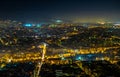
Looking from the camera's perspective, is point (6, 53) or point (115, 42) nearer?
point (6, 53)

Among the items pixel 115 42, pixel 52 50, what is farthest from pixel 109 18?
pixel 52 50

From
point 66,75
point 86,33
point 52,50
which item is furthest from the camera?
point 86,33

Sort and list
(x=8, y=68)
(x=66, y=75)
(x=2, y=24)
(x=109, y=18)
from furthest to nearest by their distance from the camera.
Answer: (x=109, y=18) < (x=2, y=24) < (x=8, y=68) < (x=66, y=75)

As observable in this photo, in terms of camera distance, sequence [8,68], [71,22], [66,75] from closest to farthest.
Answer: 1. [66,75]
2. [8,68]
3. [71,22]

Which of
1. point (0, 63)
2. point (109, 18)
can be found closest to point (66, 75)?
point (0, 63)

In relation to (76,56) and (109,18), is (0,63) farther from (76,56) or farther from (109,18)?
(109,18)

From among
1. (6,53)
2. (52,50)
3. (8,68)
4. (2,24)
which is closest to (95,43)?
(52,50)

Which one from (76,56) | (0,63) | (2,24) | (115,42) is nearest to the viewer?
(0,63)

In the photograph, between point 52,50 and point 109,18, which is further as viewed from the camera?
point 109,18

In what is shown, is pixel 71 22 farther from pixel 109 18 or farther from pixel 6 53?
pixel 6 53
